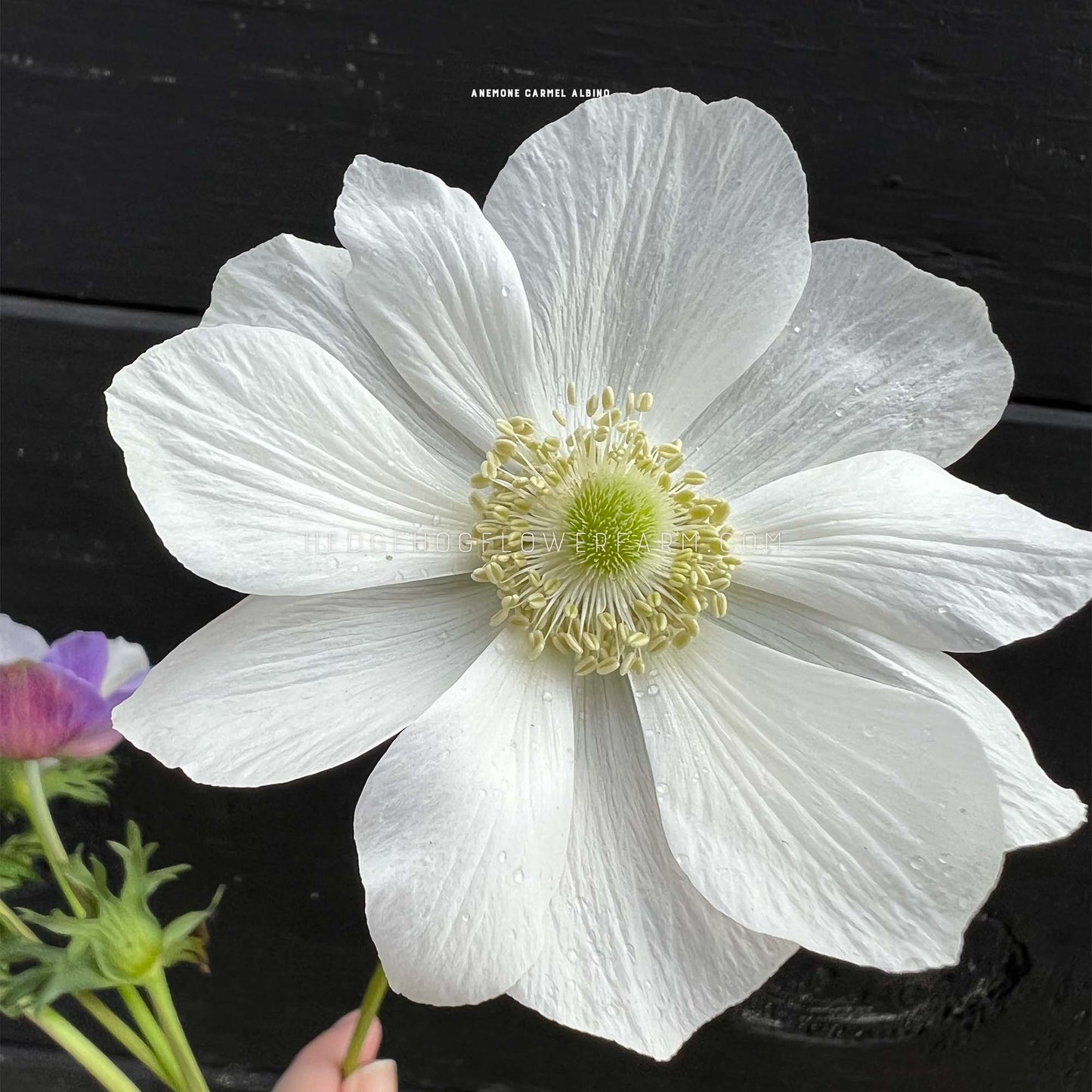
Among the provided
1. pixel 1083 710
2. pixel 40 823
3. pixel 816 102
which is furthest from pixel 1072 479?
pixel 40 823

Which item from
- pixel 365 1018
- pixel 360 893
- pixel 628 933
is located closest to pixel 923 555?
pixel 628 933

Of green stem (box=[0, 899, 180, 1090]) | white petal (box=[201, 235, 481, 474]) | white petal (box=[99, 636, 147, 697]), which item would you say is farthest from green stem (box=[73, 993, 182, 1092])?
white petal (box=[201, 235, 481, 474])

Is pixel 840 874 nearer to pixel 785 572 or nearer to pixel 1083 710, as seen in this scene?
pixel 785 572

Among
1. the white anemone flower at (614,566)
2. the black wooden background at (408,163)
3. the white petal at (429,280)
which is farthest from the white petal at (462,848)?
the black wooden background at (408,163)

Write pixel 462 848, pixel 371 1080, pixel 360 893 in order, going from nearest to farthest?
pixel 462 848 → pixel 371 1080 → pixel 360 893

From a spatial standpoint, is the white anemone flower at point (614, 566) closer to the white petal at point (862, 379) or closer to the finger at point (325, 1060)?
the white petal at point (862, 379)

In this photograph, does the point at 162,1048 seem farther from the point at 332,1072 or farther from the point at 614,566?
the point at 614,566

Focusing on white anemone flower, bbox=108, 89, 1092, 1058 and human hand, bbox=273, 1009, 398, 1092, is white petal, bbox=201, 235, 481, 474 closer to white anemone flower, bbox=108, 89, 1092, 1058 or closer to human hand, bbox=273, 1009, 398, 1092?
white anemone flower, bbox=108, 89, 1092, 1058
